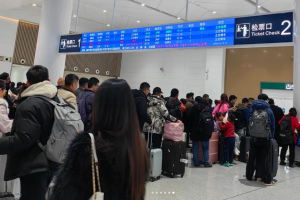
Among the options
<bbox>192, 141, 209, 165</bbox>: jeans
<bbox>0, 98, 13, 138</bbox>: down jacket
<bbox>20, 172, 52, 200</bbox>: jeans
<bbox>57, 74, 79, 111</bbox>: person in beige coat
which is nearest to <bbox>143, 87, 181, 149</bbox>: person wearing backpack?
<bbox>192, 141, 209, 165</bbox>: jeans

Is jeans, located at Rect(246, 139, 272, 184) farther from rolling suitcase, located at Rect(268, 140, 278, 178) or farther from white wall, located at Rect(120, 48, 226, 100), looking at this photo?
white wall, located at Rect(120, 48, 226, 100)

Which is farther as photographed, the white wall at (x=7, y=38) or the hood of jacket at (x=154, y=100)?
the white wall at (x=7, y=38)

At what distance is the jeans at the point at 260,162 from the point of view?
450cm

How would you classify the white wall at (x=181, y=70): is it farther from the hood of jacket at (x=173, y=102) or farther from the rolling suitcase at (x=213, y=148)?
the hood of jacket at (x=173, y=102)

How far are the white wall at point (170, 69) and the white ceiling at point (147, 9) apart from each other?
3.09 meters

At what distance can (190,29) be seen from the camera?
4.96 meters

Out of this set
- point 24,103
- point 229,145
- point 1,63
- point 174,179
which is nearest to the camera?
point 24,103

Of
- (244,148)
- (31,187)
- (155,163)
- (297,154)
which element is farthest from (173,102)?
(297,154)

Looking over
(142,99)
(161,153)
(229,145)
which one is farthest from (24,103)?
(229,145)

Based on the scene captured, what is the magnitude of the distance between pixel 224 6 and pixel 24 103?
27.5ft

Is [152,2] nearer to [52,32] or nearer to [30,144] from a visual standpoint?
[52,32]

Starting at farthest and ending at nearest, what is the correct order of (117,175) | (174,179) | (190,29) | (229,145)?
(229,145) → (190,29) → (174,179) → (117,175)

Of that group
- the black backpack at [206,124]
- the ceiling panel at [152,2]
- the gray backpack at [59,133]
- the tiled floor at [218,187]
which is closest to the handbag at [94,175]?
the gray backpack at [59,133]

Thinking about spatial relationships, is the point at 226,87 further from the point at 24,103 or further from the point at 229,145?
the point at 24,103
